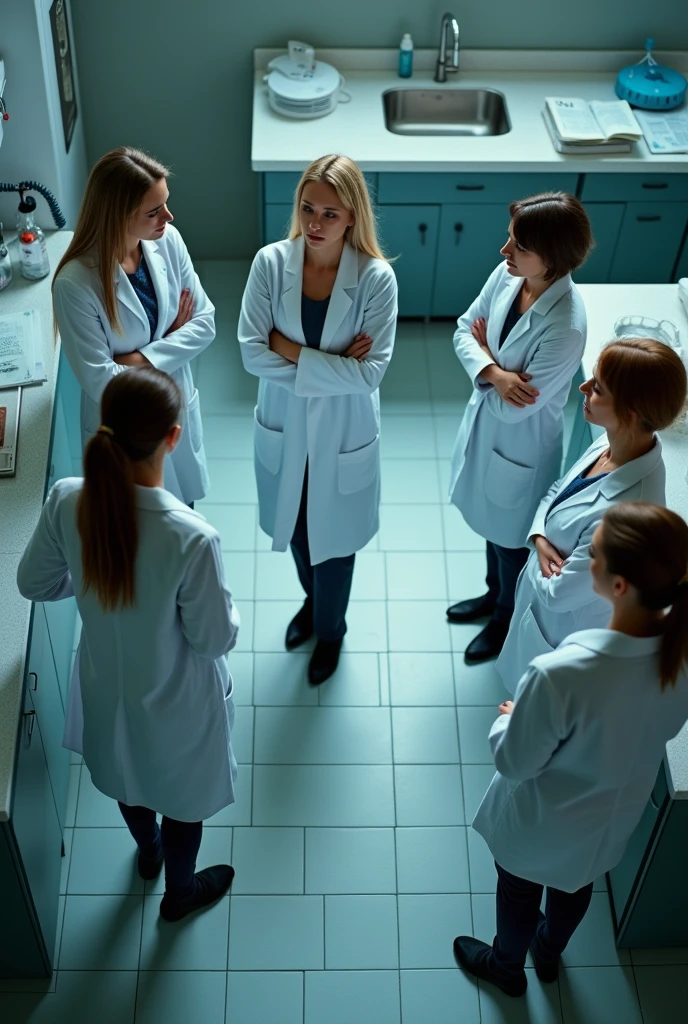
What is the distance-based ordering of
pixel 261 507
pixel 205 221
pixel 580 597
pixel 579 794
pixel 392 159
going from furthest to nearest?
1. pixel 205 221
2. pixel 392 159
3. pixel 261 507
4. pixel 580 597
5. pixel 579 794

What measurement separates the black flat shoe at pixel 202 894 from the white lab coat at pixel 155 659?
1.33 ft

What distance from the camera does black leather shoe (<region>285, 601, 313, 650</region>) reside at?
10.7 feet

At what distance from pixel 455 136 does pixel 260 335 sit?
212cm

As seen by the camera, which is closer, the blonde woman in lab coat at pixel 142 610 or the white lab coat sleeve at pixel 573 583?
the blonde woman in lab coat at pixel 142 610

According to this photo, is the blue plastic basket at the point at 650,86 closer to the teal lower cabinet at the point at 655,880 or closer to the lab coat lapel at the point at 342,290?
the lab coat lapel at the point at 342,290

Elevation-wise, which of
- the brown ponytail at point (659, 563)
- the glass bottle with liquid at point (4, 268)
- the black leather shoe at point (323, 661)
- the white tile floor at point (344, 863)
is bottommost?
the white tile floor at point (344, 863)

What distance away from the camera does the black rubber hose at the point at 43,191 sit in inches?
130

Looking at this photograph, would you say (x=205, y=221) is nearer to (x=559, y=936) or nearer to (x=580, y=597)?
(x=580, y=597)

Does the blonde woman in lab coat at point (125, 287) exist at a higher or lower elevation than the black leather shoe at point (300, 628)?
higher

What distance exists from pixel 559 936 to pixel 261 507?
1419 mm

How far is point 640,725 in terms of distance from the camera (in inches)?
71.3

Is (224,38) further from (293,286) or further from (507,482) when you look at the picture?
(507,482)

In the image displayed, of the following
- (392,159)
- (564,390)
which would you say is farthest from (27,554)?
(392,159)

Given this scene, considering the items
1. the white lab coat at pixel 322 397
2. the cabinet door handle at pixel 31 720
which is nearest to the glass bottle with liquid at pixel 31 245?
the white lab coat at pixel 322 397
